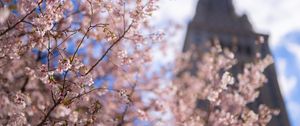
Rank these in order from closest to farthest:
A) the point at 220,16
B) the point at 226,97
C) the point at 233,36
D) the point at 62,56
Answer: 1. the point at 62,56
2. the point at 226,97
3. the point at 233,36
4. the point at 220,16

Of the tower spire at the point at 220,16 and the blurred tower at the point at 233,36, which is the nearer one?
the blurred tower at the point at 233,36

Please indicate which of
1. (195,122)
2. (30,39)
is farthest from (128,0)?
(195,122)

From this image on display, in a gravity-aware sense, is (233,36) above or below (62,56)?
above

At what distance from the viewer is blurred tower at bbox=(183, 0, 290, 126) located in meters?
40.2

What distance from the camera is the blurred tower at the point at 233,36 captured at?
4025cm

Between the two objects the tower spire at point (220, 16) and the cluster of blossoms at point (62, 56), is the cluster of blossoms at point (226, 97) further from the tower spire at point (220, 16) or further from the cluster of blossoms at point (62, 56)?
the tower spire at point (220, 16)

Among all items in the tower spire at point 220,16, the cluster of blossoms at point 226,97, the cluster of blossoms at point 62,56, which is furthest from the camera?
the tower spire at point 220,16

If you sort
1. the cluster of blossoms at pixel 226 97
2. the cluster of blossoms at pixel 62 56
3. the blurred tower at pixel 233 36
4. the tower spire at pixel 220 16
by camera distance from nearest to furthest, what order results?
the cluster of blossoms at pixel 62 56, the cluster of blossoms at pixel 226 97, the blurred tower at pixel 233 36, the tower spire at pixel 220 16

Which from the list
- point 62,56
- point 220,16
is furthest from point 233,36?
point 62,56

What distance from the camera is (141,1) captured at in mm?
7633

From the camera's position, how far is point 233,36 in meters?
48.8

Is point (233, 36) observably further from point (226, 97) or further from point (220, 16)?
point (226, 97)

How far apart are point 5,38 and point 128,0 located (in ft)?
8.53

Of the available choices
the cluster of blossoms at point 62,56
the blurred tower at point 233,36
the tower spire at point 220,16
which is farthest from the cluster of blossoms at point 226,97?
the tower spire at point 220,16
